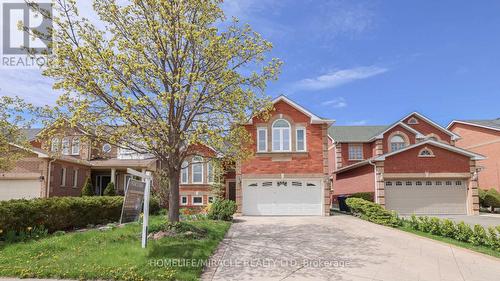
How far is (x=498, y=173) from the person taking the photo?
1198 inches

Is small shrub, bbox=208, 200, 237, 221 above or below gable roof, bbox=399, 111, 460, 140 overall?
below

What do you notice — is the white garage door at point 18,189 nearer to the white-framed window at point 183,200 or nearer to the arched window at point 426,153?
the white-framed window at point 183,200

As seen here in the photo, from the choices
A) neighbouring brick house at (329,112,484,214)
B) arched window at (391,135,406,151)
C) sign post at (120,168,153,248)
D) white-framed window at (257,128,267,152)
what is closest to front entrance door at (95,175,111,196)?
white-framed window at (257,128,267,152)

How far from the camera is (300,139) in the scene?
73.4 feet

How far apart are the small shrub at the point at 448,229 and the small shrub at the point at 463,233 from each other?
0.88ft

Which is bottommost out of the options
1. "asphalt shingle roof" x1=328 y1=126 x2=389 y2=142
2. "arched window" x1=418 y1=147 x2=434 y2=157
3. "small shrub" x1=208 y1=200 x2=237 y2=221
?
"small shrub" x1=208 y1=200 x2=237 y2=221

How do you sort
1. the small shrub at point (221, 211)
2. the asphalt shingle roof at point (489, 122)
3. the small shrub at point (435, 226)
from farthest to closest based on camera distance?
the asphalt shingle roof at point (489, 122) → the small shrub at point (221, 211) → the small shrub at point (435, 226)

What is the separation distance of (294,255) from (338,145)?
23.4 meters

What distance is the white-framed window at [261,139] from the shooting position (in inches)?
882

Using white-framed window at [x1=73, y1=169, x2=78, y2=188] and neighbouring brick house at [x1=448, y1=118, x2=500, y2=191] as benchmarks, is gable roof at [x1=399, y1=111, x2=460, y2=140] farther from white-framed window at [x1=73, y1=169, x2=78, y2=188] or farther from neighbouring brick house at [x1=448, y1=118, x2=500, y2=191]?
white-framed window at [x1=73, y1=169, x2=78, y2=188]

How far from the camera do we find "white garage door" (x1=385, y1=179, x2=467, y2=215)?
2391 centimetres

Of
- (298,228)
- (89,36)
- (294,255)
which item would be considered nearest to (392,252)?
(294,255)

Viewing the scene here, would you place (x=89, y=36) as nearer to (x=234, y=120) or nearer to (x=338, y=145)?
(x=234, y=120)

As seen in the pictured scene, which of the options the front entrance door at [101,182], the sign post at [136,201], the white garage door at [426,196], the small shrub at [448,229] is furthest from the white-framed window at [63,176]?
the small shrub at [448,229]
